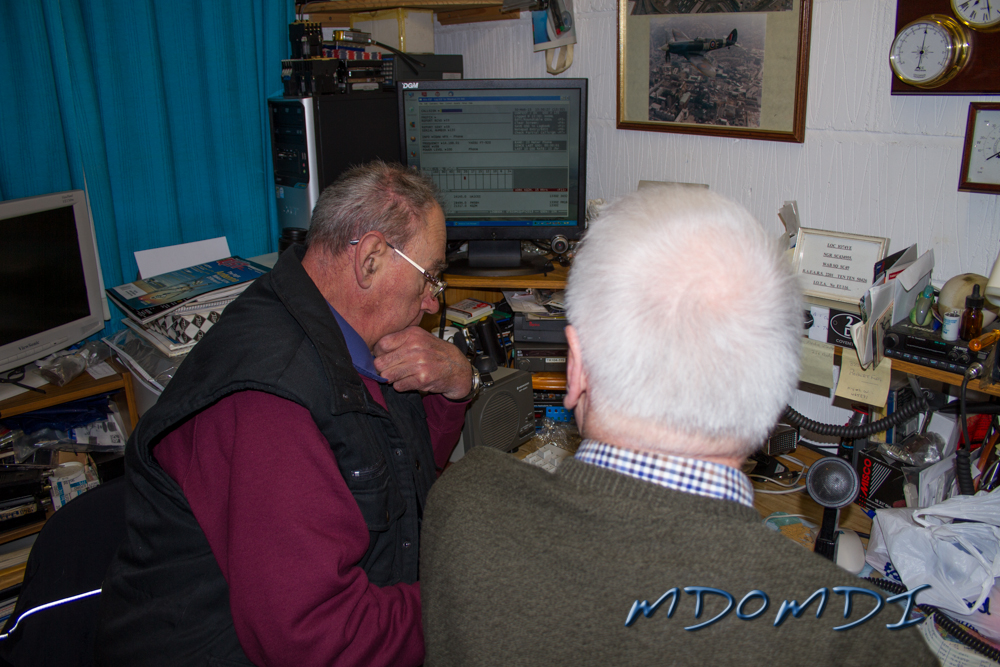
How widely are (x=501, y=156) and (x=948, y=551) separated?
4.63 ft

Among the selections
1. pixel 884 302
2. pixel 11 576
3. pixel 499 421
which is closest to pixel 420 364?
pixel 499 421

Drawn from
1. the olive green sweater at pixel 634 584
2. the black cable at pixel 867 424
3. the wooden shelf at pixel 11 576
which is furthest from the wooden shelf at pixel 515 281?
the wooden shelf at pixel 11 576

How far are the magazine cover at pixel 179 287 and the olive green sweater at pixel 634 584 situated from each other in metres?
1.49

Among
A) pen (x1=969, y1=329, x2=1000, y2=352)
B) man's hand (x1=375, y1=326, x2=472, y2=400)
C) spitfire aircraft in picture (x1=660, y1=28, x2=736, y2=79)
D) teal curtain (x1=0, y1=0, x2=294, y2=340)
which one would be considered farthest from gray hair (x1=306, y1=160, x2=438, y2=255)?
teal curtain (x1=0, y1=0, x2=294, y2=340)

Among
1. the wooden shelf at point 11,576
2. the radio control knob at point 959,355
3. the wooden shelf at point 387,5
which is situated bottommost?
the wooden shelf at point 11,576

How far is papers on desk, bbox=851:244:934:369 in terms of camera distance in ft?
4.12

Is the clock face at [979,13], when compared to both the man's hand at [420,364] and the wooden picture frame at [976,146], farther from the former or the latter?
the man's hand at [420,364]

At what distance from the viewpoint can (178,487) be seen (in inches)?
39.8

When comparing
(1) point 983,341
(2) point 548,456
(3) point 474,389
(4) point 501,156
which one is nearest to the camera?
(1) point 983,341

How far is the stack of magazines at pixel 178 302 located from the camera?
1.82m

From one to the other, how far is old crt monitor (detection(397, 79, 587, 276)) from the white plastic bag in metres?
1.09

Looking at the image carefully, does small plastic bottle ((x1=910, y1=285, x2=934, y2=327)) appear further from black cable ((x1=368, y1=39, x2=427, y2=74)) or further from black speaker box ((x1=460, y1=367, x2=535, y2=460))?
black cable ((x1=368, y1=39, x2=427, y2=74))

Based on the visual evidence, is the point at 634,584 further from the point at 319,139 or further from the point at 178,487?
the point at 319,139

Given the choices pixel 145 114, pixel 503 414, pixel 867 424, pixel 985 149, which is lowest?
pixel 503 414
